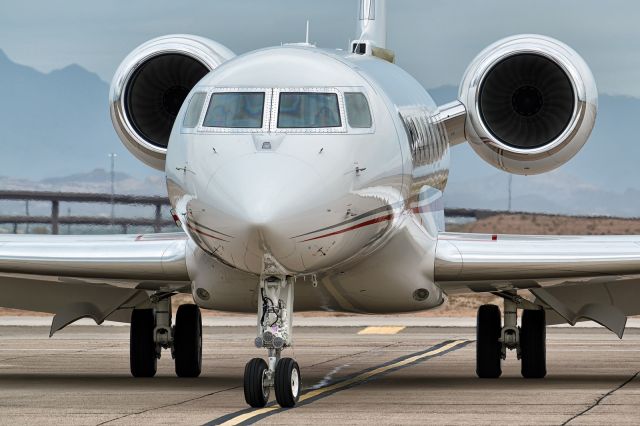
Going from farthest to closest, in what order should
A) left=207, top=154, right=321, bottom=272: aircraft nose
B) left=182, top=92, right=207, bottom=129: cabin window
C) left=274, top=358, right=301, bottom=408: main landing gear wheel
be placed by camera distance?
left=182, top=92, right=207, bottom=129: cabin window → left=274, top=358, right=301, bottom=408: main landing gear wheel → left=207, top=154, right=321, bottom=272: aircraft nose

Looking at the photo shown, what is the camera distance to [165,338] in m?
21.9

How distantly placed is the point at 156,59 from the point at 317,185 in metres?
7.14

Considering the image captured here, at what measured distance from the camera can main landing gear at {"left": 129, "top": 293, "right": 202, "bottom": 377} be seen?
21875mm

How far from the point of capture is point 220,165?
53.6ft

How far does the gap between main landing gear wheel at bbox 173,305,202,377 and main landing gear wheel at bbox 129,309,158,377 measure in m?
0.31

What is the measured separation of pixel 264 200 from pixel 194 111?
2.13 m

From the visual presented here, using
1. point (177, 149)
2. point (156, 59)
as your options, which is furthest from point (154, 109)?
point (177, 149)

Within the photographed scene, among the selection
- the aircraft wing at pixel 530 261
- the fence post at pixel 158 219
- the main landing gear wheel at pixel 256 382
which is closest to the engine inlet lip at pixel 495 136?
the aircraft wing at pixel 530 261

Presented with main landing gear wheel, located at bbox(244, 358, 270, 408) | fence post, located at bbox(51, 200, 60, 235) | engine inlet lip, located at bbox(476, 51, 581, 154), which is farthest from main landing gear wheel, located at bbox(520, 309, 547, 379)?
fence post, located at bbox(51, 200, 60, 235)

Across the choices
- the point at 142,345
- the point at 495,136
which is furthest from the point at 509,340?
the point at 142,345

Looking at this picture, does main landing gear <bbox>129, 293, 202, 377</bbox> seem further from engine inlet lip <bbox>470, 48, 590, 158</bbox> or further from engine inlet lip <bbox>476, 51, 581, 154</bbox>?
engine inlet lip <bbox>476, 51, 581, 154</bbox>

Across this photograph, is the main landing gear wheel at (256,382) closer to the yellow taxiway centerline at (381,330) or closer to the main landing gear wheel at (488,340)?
the main landing gear wheel at (488,340)

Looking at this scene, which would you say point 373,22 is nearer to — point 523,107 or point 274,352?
point 523,107

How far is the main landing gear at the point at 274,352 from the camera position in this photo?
1638 centimetres
